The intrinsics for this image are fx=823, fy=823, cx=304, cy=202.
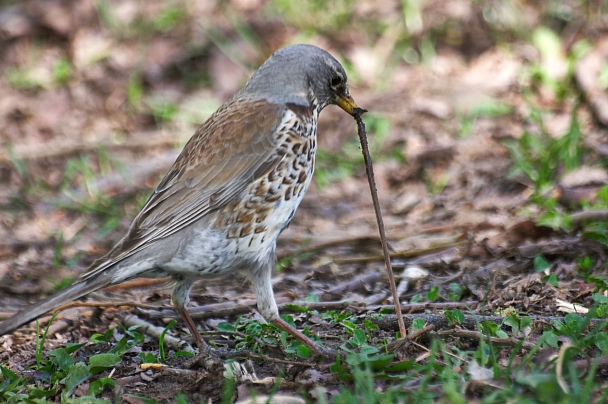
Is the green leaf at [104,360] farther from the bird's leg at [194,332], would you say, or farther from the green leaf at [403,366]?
the green leaf at [403,366]

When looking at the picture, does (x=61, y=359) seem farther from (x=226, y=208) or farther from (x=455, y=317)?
(x=455, y=317)

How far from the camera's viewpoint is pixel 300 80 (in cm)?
530

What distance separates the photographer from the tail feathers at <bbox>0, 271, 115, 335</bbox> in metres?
4.04

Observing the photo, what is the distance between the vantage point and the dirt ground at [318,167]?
16.5ft

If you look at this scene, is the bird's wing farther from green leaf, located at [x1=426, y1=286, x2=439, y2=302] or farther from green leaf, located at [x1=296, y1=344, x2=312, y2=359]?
green leaf, located at [x1=426, y1=286, x2=439, y2=302]

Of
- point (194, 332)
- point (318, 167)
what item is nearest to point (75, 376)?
point (194, 332)

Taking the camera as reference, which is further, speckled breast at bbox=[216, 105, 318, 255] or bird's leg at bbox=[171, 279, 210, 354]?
bird's leg at bbox=[171, 279, 210, 354]

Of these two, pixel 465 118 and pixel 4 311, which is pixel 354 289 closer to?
pixel 4 311

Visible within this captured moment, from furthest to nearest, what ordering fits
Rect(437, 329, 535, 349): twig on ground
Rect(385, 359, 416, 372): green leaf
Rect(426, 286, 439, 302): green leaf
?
Rect(426, 286, 439, 302): green leaf → Rect(437, 329, 535, 349): twig on ground → Rect(385, 359, 416, 372): green leaf

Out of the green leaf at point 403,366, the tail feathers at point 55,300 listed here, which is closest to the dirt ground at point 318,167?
the green leaf at point 403,366

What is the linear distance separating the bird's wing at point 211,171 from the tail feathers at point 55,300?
0.66ft

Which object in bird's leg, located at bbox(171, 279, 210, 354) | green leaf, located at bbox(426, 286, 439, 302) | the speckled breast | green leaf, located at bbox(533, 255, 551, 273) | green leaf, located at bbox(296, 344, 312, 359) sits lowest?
green leaf, located at bbox(296, 344, 312, 359)

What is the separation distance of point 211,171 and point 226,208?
0.87 feet

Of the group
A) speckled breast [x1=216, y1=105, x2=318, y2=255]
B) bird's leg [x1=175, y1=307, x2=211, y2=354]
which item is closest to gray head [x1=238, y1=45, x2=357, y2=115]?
speckled breast [x1=216, y1=105, x2=318, y2=255]
